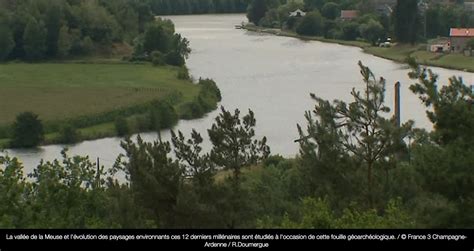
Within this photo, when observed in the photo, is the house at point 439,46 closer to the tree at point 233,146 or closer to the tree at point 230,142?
the tree at point 233,146

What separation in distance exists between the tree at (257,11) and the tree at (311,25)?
17.6 ft

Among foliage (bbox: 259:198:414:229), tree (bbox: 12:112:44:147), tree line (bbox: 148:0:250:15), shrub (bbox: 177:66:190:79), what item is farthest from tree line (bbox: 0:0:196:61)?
foliage (bbox: 259:198:414:229)

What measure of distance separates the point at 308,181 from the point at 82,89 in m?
13.0

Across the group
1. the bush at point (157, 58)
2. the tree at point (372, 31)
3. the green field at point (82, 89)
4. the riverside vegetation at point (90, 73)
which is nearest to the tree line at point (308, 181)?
the riverside vegetation at point (90, 73)

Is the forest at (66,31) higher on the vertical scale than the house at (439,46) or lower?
higher

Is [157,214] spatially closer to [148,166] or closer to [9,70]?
[148,166]

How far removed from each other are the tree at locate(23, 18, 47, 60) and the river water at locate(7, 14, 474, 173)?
3.79 m

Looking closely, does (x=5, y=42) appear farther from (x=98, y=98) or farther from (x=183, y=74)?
(x=98, y=98)

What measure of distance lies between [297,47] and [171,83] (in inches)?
394

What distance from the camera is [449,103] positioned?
4645mm

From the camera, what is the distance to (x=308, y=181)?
223 inches

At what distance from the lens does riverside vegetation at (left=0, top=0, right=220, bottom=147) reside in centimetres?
1459

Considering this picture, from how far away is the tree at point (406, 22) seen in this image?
27188 millimetres
